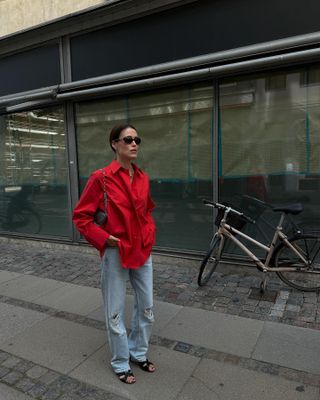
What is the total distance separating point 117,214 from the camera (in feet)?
8.06

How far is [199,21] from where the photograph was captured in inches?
192

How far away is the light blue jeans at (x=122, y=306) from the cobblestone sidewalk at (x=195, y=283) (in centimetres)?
133

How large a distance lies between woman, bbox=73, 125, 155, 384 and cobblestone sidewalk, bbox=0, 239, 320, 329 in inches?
59.1

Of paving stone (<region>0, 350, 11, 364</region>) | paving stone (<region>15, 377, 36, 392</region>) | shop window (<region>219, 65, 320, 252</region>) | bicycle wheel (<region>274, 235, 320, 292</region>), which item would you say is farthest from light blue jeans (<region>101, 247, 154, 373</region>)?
shop window (<region>219, 65, 320, 252</region>)

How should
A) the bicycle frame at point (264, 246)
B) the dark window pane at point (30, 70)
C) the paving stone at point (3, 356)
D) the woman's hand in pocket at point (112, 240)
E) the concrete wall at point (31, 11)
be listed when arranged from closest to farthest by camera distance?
1. the woman's hand in pocket at point (112, 240)
2. the paving stone at point (3, 356)
3. the bicycle frame at point (264, 246)
4. the dark window pane at point (30, 70)
5. the concrete wall at point (31, 11)

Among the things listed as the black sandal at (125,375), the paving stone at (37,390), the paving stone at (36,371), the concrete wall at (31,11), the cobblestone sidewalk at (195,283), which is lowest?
the paving stone at (37,390)

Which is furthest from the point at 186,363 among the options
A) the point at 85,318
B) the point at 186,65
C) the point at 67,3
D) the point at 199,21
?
the point at 67,3

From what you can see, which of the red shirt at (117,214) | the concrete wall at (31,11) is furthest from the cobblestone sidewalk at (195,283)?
the concrete wall at (31,11)

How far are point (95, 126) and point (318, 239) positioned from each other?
412cm

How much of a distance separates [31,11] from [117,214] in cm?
705

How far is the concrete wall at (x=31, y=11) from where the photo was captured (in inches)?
274

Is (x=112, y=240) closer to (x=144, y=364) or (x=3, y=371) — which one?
(x=144, y=364)

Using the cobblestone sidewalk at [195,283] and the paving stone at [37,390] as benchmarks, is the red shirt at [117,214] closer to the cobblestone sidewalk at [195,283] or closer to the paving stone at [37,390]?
the paving stone at [37,390]

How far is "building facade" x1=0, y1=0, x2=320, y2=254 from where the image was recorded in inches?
179
